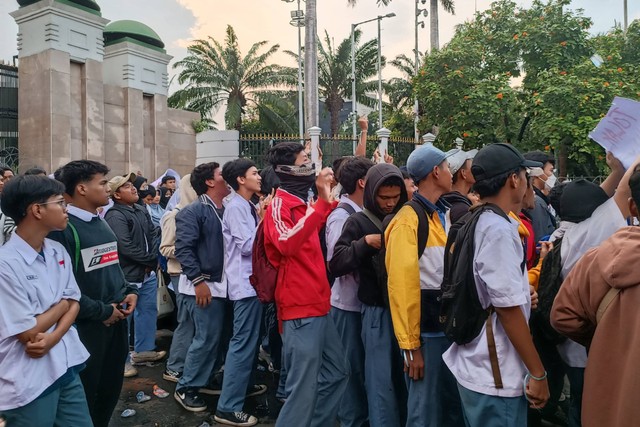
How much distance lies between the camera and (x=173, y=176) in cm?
928

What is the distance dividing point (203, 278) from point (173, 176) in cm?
505

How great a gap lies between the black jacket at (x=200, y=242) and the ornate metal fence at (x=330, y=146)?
1052 cm

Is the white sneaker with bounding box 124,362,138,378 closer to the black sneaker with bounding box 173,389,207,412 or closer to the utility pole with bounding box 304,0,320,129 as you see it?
the black sneaker with bounding box 173,389,207,412

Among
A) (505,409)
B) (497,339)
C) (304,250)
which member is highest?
(304,250)

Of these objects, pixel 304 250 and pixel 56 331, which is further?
pixel 304 250

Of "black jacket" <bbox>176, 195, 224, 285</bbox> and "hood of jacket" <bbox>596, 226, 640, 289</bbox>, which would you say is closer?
"hood of jacket" <bbox>596, 226, 640, 289</bbox>

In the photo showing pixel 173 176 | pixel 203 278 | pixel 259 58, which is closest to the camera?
pixel 203 278

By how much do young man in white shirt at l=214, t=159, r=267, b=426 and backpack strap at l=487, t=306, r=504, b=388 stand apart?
2.54 meters

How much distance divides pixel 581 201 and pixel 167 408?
12.8ft

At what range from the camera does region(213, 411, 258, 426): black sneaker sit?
4.28 m

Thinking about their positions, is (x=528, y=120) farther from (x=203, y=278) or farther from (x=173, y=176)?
(x=203, y=278)

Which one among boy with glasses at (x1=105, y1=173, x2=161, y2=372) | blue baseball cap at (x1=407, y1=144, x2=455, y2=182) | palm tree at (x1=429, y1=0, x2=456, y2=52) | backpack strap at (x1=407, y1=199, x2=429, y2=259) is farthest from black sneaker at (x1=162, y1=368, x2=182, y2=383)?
palm tree at (x1=429, y1=0, x2=456, y2=52)

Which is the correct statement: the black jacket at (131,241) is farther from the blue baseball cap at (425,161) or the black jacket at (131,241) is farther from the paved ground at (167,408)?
the blue baseball cap at (425,161)

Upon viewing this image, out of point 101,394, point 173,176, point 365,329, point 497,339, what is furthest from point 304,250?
point 173,176
